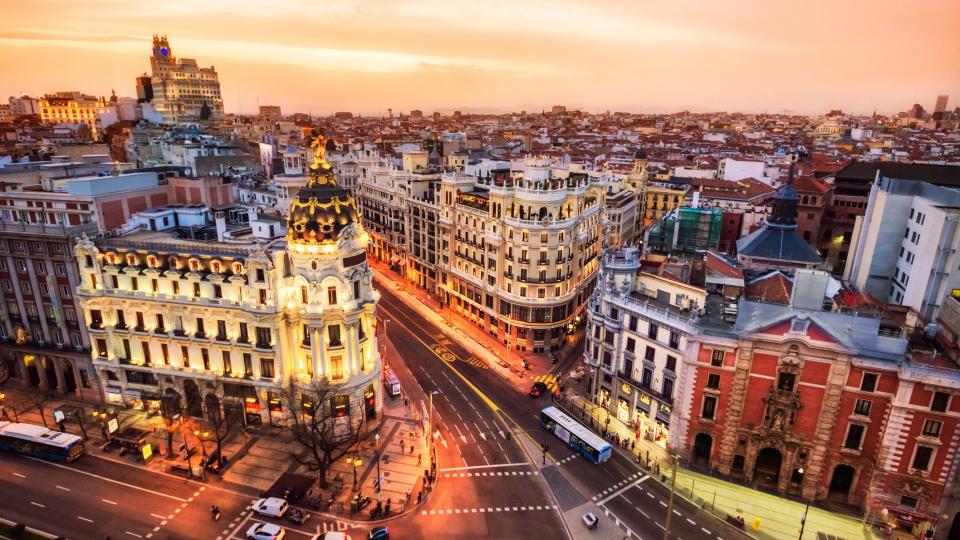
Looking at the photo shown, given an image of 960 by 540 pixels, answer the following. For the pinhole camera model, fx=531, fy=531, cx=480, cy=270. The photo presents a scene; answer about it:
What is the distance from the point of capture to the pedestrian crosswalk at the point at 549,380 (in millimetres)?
91125

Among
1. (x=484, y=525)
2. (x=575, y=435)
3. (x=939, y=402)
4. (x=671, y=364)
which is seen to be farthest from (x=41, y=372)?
(x=939, y=402)

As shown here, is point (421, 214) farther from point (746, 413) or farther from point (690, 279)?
point (746, 413)

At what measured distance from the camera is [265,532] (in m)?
56.8

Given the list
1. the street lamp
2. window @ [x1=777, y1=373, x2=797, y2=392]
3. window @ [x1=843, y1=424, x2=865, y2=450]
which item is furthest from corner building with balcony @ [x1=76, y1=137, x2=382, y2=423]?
window @ [x1=843, y1=424, x2=865, y2=450]

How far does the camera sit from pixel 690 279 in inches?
3083

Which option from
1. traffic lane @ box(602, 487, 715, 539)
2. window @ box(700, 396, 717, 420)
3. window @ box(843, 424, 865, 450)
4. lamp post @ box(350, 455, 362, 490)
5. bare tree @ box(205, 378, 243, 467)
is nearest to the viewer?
traffic lane @ box(602, 487, 715, 539)

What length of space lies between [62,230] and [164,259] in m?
19.6

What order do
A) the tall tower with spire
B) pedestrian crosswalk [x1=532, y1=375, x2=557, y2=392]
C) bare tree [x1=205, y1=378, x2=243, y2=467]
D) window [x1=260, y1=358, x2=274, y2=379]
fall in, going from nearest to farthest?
the tall tower with spire
window [x1=260, y1=358, x2=274, y2=379]
bare tree [x1=205, y1=378, x2=243, y2=467]
pedestrian crosswalk [x1=532, y1=375, x2=557, y2=392]

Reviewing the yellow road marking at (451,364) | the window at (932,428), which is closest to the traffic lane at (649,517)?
the yellow road marking at (451,364)

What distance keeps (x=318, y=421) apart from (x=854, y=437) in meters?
64.9

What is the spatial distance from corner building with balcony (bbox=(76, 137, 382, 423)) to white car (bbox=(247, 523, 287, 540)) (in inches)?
712

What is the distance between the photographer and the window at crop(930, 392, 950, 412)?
56.4 m

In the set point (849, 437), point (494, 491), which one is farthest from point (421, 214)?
point (849, 437)

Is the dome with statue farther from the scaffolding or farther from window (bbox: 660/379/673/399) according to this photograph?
the scaffolding
